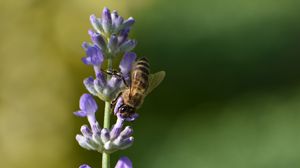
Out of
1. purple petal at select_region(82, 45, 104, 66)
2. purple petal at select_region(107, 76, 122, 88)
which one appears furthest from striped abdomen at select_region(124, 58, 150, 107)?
purple petal at select_region(82, 45, 104, 66)

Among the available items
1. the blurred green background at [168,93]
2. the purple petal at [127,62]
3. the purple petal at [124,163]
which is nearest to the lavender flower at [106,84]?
the purple petal at [127,62]

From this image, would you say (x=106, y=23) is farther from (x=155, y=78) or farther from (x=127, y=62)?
(x=155, y=78)

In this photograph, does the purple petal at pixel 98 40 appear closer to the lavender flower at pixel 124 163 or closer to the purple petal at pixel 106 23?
the purple petal at pixel 106 23

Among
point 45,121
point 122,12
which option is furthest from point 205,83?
point 45,121

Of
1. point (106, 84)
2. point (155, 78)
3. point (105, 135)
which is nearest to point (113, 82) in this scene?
point (106, 84)

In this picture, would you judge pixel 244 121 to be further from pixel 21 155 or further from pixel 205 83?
pixel 21 155

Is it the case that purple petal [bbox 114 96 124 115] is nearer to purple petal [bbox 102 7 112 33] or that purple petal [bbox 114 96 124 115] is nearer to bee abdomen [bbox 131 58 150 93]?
bee abdomen [bbox 131 58 150 93]

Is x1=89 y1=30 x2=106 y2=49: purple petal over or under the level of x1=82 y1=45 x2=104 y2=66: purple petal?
over
